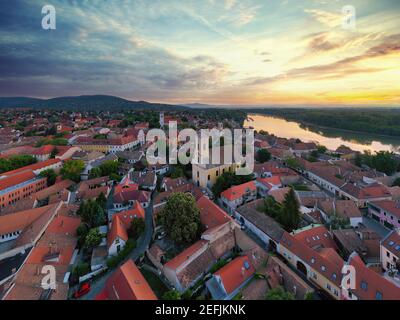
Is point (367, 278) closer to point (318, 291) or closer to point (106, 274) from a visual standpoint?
point (318, 291)

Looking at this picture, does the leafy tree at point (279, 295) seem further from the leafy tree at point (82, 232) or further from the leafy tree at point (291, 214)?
the leafy tree at point (82, 232)

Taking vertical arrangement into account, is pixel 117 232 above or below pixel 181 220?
below

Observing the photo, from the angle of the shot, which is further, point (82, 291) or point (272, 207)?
point (272, 207)

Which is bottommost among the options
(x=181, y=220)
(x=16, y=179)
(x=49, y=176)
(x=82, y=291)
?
(x=82, y=291)

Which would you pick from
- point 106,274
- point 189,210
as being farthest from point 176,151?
point 106,274

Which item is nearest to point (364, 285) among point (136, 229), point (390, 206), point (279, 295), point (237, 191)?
point (279, 295)

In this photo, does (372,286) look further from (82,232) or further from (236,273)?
(82,232)
